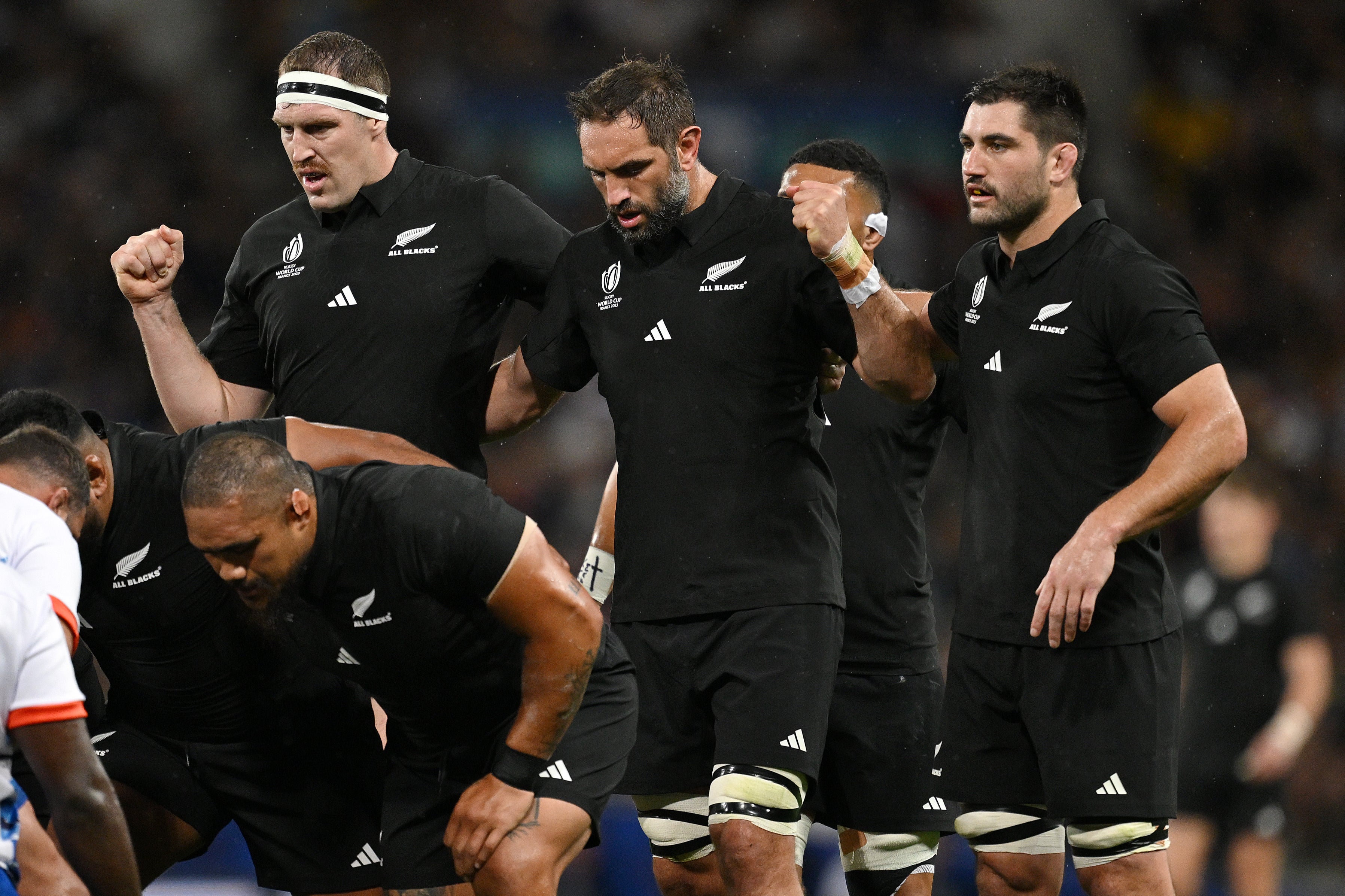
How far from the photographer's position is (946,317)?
4629 millimetres

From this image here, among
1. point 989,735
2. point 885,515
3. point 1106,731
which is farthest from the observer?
point 885,515

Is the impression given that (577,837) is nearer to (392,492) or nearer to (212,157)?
(392,492)

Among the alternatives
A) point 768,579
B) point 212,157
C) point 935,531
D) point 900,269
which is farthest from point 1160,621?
point 212,157

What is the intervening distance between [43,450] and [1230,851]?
6.07 meters

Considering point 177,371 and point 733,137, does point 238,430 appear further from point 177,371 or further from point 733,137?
point 733,137

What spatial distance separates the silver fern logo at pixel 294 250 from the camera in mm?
4973

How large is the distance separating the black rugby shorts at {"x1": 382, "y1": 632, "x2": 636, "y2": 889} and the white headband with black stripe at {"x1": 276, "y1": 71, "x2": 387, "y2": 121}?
1.87 m

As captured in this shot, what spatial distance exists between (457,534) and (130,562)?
1078 millimetres

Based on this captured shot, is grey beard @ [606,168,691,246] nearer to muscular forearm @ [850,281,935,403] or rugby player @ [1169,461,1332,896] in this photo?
muscular forearm @ [850,281,935,403]

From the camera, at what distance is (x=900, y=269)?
10.2 m

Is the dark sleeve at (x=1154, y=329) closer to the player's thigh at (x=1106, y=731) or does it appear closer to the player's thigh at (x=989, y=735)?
the player's thigh at (x=1106, y=731)

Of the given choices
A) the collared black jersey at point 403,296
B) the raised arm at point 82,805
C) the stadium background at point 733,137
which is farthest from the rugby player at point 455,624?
the stadium background at point 733,137

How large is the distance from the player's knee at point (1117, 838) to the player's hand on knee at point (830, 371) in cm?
142

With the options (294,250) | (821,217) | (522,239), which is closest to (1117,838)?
(821,217)
